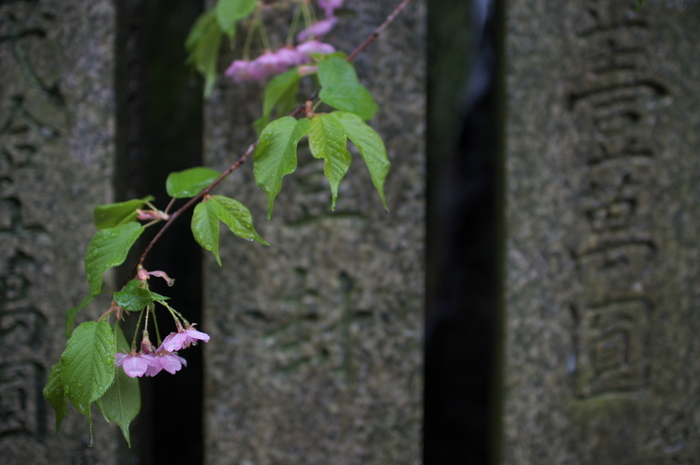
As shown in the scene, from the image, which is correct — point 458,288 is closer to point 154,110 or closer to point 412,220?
point 412,220

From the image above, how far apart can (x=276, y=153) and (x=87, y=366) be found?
17.5 inches

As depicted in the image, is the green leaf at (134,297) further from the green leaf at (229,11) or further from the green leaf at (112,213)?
the green leaf at (229,11)

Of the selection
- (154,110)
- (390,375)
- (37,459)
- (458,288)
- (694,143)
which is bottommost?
(37,459)

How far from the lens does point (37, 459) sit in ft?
4.58

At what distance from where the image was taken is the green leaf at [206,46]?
139 cm

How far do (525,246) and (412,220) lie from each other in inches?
15.2

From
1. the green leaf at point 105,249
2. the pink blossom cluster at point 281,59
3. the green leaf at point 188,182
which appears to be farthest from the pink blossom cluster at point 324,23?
the green leaf at point 105,249

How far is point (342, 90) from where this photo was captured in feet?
3.04

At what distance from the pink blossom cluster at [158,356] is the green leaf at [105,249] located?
133 millimetres

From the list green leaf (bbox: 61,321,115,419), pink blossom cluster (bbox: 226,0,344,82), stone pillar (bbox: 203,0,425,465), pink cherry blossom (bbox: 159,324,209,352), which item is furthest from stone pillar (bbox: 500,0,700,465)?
green leaf (bbox: 61,321,115,419)

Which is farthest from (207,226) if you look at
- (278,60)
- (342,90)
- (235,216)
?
(278,60)

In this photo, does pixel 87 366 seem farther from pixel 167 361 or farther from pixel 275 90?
pixel 275 90

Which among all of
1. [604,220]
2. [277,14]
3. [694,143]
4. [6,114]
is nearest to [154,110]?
[6,114]

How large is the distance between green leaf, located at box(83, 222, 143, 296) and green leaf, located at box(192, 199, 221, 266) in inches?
3.6
